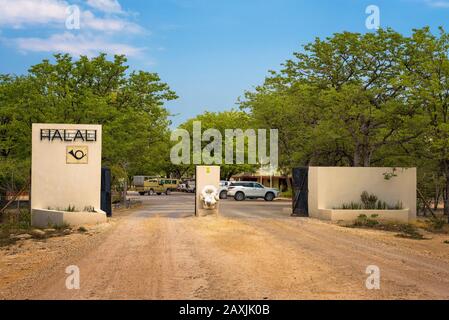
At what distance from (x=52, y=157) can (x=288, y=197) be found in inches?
1269

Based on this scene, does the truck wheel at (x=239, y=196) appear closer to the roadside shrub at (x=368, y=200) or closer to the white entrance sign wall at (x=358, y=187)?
the white entrance sign wall at (x=358, y=187)

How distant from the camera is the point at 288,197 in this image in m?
48.7

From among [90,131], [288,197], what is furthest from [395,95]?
[288,197]

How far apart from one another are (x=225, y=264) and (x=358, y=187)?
40.3 ft

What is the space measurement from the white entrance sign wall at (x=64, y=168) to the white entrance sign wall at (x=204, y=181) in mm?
3767

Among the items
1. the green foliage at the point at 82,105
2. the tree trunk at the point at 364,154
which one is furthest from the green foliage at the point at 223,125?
the tree trunk at the point at 364,154

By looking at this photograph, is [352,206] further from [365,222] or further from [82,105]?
[82,105]

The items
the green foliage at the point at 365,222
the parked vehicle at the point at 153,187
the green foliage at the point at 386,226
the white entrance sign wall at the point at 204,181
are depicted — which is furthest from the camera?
the parked vehicle at the point at 153,187

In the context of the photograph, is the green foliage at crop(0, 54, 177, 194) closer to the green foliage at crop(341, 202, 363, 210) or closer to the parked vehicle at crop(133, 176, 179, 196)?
the green foliage at crop(341, 202, 363, 210)

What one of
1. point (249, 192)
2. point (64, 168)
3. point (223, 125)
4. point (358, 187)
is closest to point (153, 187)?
point (223, 125)

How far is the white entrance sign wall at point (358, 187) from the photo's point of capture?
21375mm

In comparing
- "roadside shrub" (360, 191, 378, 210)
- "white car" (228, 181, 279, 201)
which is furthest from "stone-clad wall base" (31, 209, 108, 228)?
"white car" (228, 181, 279, 201)

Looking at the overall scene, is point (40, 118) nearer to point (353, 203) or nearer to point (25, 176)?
point (25, 176)
